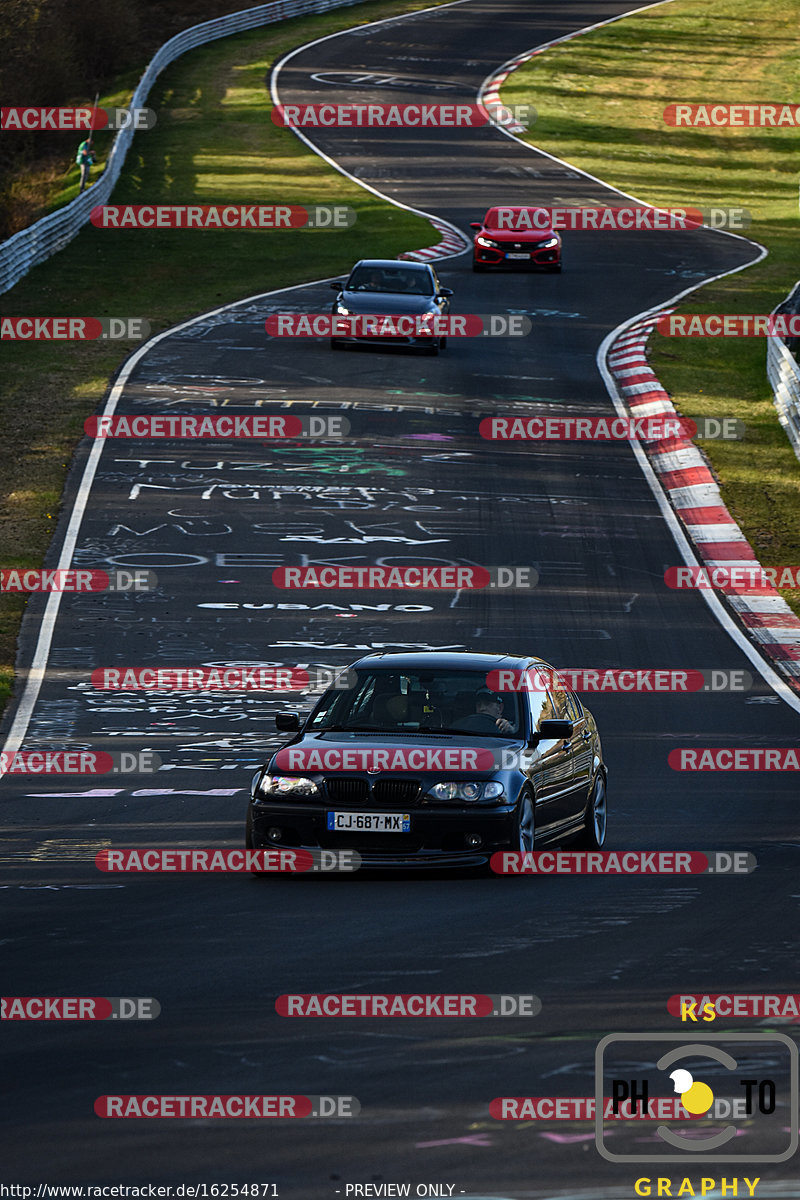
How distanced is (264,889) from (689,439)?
790 inches

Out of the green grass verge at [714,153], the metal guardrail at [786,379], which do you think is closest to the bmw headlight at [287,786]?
the green grass verge at [714,153]

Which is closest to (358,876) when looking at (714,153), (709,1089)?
(709,1089)

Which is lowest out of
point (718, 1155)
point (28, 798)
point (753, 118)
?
point (753, 118)

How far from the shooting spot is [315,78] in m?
68.2

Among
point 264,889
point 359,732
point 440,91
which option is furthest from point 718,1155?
point 440,91

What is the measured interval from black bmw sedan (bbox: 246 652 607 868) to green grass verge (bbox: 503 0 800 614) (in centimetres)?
1024

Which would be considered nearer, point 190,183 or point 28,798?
point 28,798

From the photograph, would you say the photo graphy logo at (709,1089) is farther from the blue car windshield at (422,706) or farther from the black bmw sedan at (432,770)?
the blue car windshield at (422,706)

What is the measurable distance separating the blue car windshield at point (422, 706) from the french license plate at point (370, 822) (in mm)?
766

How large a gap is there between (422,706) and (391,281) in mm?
23000

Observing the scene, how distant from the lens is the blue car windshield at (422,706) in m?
11.5

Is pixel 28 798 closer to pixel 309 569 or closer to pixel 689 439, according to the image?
pixel 309 569

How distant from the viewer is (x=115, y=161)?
52.2 meters

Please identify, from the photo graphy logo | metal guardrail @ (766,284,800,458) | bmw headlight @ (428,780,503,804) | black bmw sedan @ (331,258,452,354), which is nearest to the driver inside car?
bmw headlight @ (428,780,503,804)
